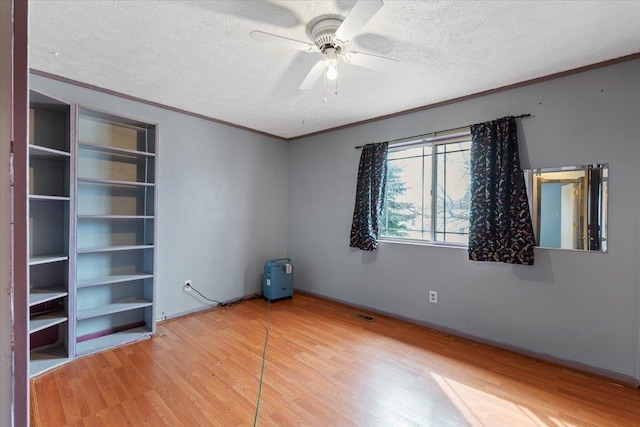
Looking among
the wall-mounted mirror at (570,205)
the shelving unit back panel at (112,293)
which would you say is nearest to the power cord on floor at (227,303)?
the shelving unit back panel at (112,293)

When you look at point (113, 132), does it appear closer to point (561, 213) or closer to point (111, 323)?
point (111, 323)

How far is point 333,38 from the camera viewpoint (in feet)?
6.03

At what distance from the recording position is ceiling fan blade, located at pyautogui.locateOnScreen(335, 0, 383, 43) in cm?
140

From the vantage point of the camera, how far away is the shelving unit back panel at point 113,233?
9.14ft

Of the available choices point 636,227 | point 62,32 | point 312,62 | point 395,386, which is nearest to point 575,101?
point 636,227

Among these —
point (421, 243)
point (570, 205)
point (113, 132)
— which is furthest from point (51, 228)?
point (570, 205)

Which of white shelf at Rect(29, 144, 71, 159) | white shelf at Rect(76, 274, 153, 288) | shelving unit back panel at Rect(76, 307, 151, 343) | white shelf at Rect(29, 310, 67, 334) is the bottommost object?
shelving unit back panel at Rect(76, 307, 151, 343)

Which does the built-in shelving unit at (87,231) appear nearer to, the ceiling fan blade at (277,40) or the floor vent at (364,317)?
the ceiling fan blade at (277,40)

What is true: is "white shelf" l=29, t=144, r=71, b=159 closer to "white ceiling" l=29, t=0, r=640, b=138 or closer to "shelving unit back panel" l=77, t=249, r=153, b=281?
"white ceiling" l=29, t=0, r=640, b=138

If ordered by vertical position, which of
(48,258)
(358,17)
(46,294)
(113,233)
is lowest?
(46,294)

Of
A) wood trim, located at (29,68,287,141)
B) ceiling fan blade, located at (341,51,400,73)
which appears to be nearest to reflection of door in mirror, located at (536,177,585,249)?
ceiling fan blade, located at (341,51,400,73)

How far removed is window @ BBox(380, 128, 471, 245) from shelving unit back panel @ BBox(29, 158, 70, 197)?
3.23m

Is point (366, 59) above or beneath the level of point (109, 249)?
above

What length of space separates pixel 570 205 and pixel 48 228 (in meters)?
4.38
